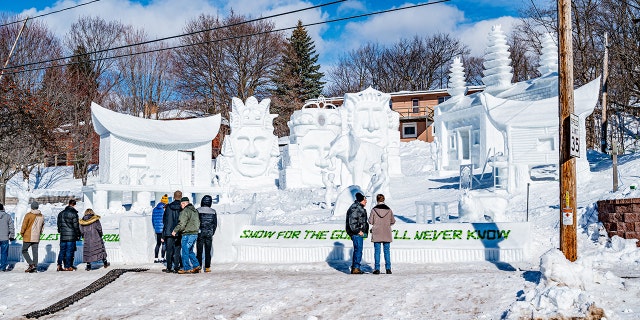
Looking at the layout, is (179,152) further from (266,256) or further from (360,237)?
(360,237)

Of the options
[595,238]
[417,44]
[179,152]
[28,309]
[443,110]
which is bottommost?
[28,309]

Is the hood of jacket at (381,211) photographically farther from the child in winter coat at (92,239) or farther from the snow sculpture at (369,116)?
the snow sculpture at (369,116)

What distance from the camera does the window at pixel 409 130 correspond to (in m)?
55.6

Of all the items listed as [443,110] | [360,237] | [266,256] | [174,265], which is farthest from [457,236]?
[443,110]

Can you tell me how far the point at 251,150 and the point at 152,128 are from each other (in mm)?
5988

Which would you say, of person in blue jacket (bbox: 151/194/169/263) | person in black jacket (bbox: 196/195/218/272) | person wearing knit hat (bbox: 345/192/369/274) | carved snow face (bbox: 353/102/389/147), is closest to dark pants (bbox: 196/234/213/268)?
person in black jacket (bbox: 196/195/218/272)

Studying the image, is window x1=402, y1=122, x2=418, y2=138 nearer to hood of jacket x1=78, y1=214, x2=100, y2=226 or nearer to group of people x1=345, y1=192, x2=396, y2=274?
hood of jacket x1=78, y1=214, x2=100, y2=226

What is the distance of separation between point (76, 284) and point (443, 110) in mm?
26282

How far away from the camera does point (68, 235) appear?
1366 centimetres

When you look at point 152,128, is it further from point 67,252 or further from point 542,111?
point 542,111

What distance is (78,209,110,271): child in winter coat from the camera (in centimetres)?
1357

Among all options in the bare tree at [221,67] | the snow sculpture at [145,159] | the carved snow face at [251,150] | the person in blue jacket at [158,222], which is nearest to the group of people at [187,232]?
the person in blue jacket at [158,222]

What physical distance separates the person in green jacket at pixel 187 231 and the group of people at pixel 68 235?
248 centimetres

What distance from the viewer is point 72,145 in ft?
137
